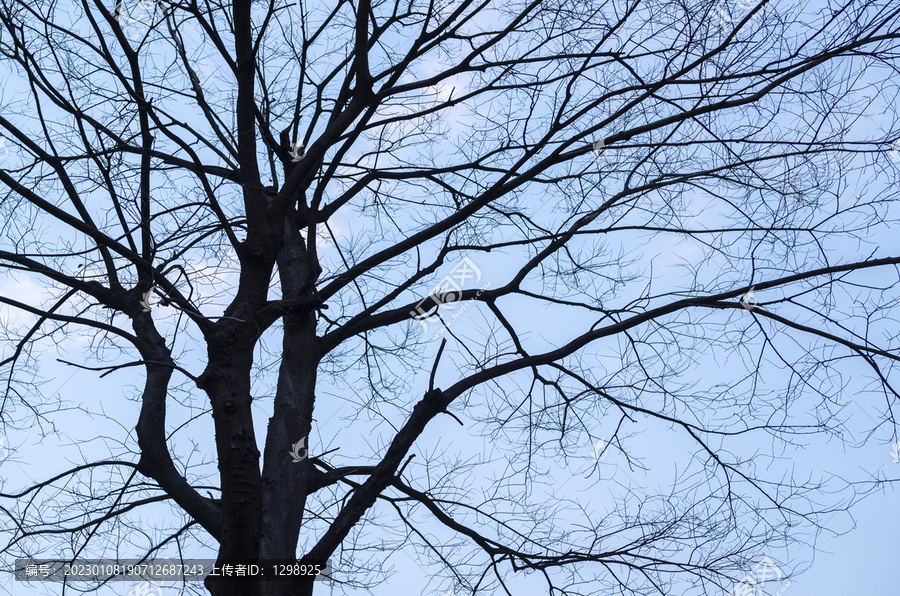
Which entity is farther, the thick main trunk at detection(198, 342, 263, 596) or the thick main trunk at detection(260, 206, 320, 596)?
the thick main trunk at detection(260, 206, 320, 596)

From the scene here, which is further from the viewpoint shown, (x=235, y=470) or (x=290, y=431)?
(x=290, y=431)

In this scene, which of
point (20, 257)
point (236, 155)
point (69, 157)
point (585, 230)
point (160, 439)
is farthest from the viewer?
point (585, 230)

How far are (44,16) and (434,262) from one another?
2087mm

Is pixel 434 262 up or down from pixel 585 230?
down

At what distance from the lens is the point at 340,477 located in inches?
140

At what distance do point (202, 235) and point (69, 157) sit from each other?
0.76m

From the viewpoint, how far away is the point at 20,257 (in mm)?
2680

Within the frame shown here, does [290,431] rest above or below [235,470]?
above

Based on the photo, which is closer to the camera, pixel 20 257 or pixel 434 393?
pixel 20 257

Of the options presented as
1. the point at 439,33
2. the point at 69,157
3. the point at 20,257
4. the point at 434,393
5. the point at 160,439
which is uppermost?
the point at 439,33

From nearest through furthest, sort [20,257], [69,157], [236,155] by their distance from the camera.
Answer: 1. [20,257]
2. [69,157]
3. [236,155]

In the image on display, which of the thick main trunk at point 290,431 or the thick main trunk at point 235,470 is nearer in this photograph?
the thick main trunk at point 235,470

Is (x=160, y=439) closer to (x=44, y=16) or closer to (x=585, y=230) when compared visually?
(x=44, y=16)

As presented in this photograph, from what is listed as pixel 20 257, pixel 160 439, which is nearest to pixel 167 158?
pixel 20 257
